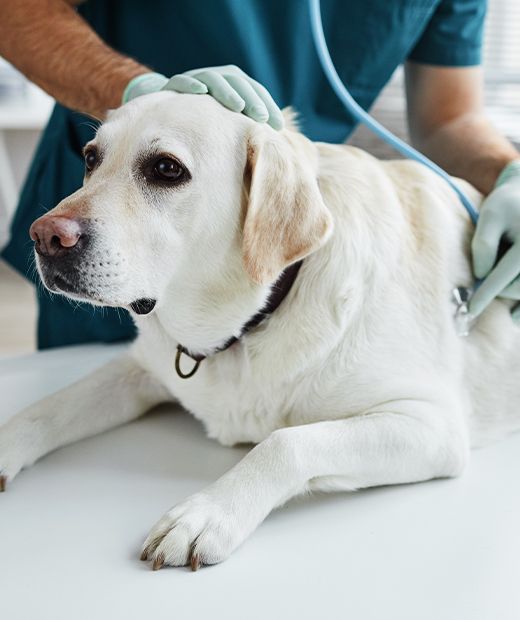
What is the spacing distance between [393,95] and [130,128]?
2.01 m

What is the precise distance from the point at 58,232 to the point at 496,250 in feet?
1.96

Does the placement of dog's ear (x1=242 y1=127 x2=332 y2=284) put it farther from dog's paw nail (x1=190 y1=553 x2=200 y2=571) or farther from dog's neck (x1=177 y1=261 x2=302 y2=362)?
dog's paw nail (x1=190 y1=553 x2=200 y2=571)

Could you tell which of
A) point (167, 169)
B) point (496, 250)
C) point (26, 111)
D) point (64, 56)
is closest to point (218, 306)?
point (167, 169)

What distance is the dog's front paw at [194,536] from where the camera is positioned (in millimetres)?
821

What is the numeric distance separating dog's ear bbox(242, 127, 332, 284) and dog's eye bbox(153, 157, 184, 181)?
3.5 inches

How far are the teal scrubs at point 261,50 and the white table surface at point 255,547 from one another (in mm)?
559

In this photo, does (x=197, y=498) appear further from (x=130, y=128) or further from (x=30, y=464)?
(x=130, y=128)

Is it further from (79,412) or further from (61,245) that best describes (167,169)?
(79,412)

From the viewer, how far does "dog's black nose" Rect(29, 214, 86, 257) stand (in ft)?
2.81

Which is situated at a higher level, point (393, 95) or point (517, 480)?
point (517, 480)

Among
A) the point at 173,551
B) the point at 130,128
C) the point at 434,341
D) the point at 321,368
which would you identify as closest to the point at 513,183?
the point at 434,341

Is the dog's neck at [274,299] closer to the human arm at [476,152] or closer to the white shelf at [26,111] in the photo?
the human arm at [476,152]

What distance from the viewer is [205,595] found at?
777mm

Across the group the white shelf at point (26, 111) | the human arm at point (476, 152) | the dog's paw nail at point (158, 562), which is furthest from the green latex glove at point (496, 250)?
the white shelf at point (26, 111)
